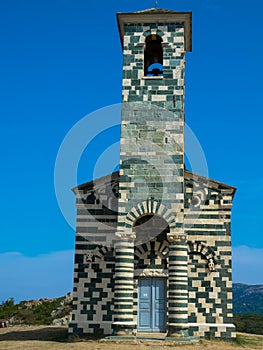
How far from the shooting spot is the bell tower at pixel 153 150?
17797 millimetres

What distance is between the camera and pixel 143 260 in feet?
63.6

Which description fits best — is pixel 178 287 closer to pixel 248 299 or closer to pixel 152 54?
pixel 152 54

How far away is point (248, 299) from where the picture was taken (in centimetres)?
11250

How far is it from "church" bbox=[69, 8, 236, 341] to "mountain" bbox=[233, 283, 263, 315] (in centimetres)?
7228

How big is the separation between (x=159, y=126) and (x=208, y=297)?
6.97 m

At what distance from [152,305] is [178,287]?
5.57 ft

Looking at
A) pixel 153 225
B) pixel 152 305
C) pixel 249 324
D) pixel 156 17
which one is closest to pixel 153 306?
pixel 152 305

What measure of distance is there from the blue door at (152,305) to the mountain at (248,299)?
73.3 m

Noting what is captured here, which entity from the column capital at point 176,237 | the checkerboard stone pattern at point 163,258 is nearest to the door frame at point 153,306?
the checkerboard stone pattern at point 163,258

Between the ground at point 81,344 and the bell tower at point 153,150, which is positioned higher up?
the bell tower at point 153,150

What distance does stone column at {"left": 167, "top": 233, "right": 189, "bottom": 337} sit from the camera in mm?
17266

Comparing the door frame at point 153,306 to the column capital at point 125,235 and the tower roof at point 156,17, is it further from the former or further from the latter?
the tower roof at point 156,17

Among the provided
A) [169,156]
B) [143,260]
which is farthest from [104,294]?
[169,156]

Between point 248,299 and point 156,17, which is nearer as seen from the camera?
point 156,17
